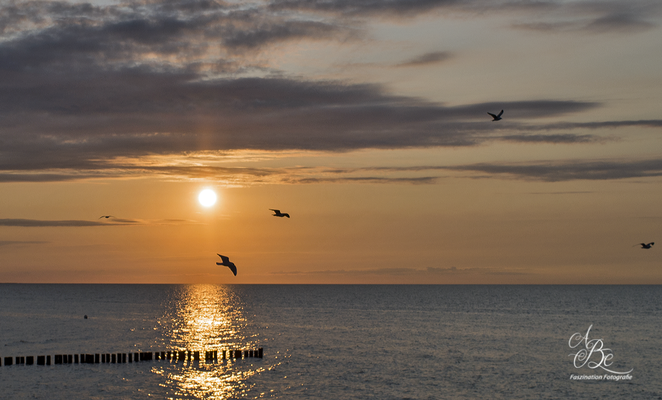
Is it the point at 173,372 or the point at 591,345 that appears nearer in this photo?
the point at 173,372

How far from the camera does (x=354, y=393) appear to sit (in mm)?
55406

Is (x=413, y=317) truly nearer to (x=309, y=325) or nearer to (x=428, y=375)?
(x=309, y=325)

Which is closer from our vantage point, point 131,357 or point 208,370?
point 208,370

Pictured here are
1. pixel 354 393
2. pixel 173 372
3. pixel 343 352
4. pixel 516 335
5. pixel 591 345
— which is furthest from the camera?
pixel 516 335

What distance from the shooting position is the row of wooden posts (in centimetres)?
6641

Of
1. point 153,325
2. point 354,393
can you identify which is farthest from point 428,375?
point 153,325

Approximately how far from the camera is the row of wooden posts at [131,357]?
218 feet

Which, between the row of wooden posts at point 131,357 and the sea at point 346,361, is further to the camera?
the row of wooden posts at point 131,357

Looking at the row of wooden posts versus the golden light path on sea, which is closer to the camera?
the golden light path on sea

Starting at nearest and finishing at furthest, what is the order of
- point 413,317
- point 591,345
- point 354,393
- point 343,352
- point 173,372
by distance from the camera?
point 354,393, point 173,372, point 343,352, point 591,345, point 413,317

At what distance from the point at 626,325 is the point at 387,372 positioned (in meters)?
75.2

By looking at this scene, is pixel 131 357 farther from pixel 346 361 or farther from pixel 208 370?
pixel 346 361

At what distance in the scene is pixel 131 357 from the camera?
69.4 metres

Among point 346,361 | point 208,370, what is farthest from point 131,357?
point 346,361
